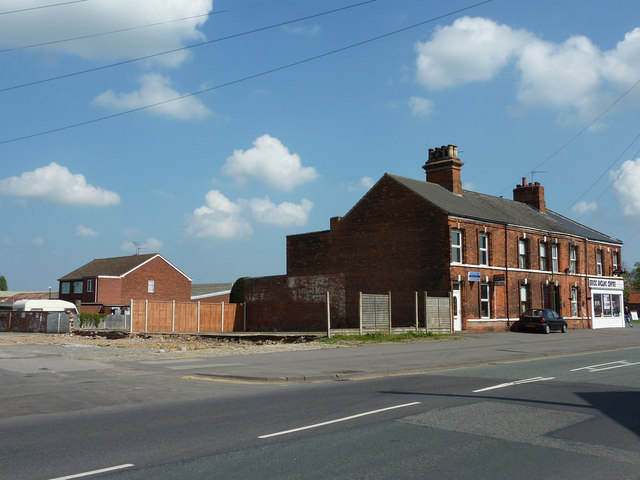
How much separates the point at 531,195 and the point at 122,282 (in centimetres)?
4434

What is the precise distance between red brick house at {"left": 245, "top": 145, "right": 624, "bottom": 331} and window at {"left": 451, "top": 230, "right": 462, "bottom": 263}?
0.22ft

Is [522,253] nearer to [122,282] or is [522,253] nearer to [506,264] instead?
[506,264]

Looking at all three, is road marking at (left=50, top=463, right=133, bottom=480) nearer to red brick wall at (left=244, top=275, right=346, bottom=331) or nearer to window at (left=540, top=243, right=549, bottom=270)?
red brick wall at (left=244, top=275, right=346, bottom=331)

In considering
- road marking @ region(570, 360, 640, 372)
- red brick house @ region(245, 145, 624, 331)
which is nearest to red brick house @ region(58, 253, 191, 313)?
red brick house @ region(245, 145, 624, 331)

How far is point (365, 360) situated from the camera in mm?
18453

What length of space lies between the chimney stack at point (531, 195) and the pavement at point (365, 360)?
86.1ft

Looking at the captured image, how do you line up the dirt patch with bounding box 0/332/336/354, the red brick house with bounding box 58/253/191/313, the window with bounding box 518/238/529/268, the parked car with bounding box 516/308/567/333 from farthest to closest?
the red brick house with bounding box 58/253/191/313, the window with bounding box 518/238/529/268, the parked car with bounding box 516/308/567/333, the dirt patch with bounding box 0/332/336/354

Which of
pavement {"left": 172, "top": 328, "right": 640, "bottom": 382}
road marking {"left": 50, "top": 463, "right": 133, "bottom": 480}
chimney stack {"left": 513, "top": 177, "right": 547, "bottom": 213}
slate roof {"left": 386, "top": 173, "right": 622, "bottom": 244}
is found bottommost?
pavement {"left": 172, "top": 328, "right": 640, "bottom": 382}

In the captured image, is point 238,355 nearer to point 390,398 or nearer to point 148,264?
point 390,398

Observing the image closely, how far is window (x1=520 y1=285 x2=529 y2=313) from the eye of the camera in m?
40.1

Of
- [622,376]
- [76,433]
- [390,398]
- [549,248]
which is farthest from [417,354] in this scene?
[549,248]

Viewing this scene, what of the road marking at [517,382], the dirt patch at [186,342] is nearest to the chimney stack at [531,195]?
the dirt patch at [186,342]

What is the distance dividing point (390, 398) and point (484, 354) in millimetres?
10900

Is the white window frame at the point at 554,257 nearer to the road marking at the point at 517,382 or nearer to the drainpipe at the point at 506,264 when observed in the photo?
the drainpipe at the point at 506,264
